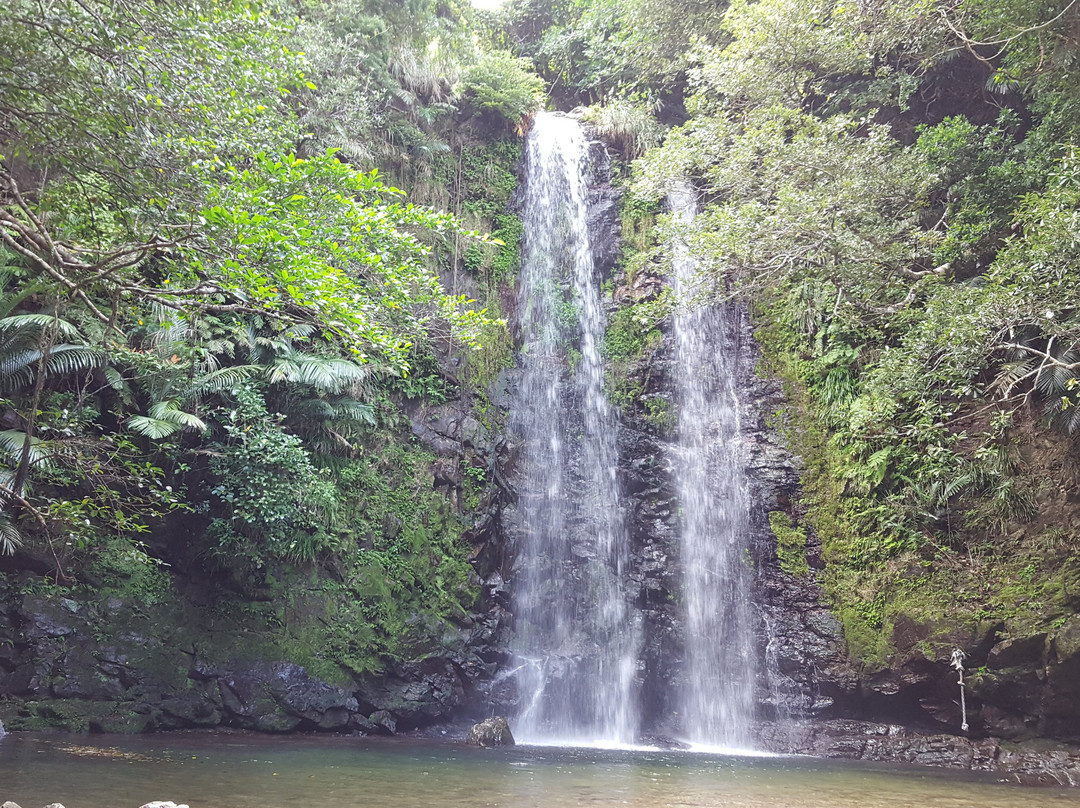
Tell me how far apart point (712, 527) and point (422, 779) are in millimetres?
7279

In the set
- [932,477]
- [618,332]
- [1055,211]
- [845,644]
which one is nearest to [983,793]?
[845,644]

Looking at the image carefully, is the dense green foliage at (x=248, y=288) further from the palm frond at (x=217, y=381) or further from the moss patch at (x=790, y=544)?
the moss patch at (x=790, y=544)

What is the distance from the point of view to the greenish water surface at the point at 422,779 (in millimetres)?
4906

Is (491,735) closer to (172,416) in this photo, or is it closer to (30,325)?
(172,416)

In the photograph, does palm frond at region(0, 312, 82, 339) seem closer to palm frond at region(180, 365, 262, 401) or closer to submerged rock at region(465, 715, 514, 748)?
palm frond at region(180, 365, 262, 401)

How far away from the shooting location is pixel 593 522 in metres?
12.3

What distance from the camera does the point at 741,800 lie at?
5508 mm

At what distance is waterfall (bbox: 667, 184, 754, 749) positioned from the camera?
10586 mm

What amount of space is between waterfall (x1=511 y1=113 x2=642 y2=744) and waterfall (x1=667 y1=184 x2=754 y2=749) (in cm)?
107

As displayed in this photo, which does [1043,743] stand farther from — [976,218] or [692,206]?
[692,206]

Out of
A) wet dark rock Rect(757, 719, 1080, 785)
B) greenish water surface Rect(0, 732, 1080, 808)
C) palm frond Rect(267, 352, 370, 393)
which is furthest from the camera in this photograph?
palm frond Rect(267, 352, 370, 393)

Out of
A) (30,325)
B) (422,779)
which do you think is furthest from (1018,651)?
(30,325)

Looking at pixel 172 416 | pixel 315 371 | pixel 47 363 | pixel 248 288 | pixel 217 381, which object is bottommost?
pixel 172 416

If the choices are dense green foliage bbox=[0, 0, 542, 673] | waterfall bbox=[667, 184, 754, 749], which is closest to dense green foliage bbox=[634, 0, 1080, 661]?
waterfall bbox=[667, 184, 754, 749]
